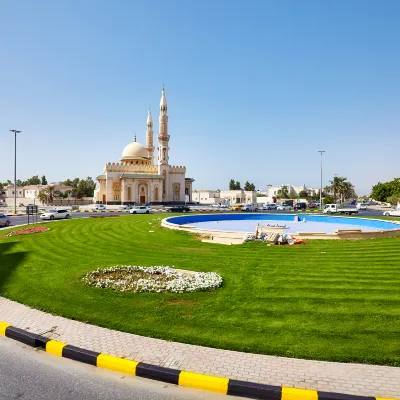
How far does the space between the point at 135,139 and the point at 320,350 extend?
3964 inches

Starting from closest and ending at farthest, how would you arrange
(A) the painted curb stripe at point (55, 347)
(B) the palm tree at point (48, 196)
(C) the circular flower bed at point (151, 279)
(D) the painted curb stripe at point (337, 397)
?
(D) the painted curb stripe at point (337, 397)
(A) the painted curb stripe at point (55, 347)
(C) the circular flower bed at point (151, 279)
(B) the palm tree at point (48, 196)

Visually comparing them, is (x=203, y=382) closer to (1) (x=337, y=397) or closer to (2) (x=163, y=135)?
(1) (x=337, y=397)

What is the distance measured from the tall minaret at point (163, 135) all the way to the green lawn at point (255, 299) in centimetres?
7104

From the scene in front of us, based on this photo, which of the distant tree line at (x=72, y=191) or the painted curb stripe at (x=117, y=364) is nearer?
the painted curb stripe at (x=117, y=364)

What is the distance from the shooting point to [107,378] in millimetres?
5949

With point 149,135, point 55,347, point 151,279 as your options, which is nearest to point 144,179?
point 149,135

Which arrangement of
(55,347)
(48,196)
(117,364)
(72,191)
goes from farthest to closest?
(72,191) < (48,196) < (55,347) < (117,364)

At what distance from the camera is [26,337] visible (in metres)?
7.30

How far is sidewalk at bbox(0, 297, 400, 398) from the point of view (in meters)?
5.40

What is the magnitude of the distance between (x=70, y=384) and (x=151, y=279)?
571 centimetres

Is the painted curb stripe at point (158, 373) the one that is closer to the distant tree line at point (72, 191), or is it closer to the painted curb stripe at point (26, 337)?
the painted curb stripe at point (26, 337)

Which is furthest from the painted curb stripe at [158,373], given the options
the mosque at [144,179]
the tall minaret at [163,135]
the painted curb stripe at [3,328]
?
the tall minaret at [163,135]

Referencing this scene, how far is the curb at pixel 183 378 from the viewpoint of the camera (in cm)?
518

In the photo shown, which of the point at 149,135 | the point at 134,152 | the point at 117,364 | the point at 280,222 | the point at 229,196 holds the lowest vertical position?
the point at 117,364
